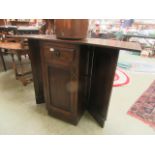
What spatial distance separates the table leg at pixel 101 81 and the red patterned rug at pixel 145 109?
21.2 inches

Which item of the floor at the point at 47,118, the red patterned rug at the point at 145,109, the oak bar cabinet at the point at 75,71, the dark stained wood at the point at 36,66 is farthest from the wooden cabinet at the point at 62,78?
the red patterned rug at the point at 145,109

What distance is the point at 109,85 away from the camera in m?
1.23

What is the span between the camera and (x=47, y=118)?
5.31 feet

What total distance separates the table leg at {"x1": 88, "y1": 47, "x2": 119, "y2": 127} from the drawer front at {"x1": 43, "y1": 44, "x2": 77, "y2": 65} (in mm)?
334

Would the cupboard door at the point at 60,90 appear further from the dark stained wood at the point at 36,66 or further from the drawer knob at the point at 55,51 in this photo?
the dark stained wood at the point at 36,66

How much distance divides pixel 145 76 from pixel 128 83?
66 cm

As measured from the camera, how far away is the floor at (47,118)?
4.73ft

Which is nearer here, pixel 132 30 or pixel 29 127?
pixel 29 127

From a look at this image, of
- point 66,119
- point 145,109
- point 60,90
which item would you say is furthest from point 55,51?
point 145,109

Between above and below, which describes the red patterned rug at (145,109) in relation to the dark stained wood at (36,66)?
below

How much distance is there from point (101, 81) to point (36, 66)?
89 cm

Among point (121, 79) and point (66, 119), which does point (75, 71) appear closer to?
point (66, 119)
